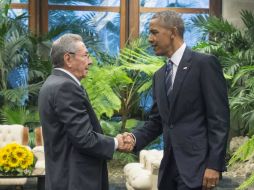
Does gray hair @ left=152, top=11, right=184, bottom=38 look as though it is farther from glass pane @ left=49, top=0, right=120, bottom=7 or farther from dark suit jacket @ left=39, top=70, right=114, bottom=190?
glass pane @ left=49, top=0, right=120, bottom=7

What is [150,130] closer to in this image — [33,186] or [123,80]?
[33,186]

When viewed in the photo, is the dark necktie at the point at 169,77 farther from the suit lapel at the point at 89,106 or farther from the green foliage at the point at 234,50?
the green foliage at the point at 234,50

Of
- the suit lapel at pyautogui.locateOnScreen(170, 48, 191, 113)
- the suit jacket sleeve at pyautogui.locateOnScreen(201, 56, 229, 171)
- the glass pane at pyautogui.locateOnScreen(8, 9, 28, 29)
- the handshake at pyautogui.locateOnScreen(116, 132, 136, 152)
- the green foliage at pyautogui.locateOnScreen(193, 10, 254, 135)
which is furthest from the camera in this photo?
the glass pane at pyautogui.locateOnScreen(8, 9, 28, 29)

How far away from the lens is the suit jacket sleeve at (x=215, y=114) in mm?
3104

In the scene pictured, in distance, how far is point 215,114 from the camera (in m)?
3.12

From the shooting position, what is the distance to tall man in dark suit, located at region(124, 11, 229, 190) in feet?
10.3

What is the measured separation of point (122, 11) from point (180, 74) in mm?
8383

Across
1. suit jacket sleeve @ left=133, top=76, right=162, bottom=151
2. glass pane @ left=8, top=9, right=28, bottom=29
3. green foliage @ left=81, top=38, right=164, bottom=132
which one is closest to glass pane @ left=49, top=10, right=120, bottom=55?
glass pane @ left=8, top=9, right=28, bottom=29

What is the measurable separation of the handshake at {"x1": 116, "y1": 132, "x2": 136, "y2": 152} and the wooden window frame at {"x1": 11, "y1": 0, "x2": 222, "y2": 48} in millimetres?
7730

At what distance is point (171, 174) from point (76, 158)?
1.73ft

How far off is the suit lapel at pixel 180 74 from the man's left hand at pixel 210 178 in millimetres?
398

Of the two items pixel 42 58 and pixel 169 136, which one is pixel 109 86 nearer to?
pixel 42 58

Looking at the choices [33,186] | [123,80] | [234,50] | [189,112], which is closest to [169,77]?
[189,112]

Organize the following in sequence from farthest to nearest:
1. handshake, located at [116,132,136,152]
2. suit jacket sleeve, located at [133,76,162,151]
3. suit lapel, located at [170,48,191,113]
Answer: suit jacket sleeve, located at [133,76,162,151] → handshake, located at [116,132,136,152] → suit lapel, located at [170,48,191,113]
